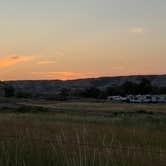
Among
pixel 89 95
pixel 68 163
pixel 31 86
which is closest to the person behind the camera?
pixel 68 163

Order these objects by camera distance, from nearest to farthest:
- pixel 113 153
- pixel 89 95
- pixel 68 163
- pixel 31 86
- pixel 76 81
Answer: pixel 68 163, pixel 113 153, pixel 89 95, pixel 31 86, pixel 76 81

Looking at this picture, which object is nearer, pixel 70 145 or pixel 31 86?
pixel 70 145

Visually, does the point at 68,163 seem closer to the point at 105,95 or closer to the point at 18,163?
the point at 18,163

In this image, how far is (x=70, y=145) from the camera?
29.2 ft

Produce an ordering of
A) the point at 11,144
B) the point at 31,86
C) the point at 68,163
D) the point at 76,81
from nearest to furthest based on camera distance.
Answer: the point at 68,163 < the point at 11,144 < the point at 31,86 < the point at 76,81

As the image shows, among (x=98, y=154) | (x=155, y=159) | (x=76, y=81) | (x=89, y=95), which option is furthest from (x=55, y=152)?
(x=76, y=81)

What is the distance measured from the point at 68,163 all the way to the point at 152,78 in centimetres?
19005

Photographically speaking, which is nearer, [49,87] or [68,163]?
[68,163]

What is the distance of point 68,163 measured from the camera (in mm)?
7703

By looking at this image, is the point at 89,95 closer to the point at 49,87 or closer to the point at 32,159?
the point at 49,87

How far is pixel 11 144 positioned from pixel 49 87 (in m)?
168

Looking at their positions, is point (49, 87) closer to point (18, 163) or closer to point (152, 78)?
point (152, 78)

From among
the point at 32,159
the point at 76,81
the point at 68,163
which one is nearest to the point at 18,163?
the point at 32,159

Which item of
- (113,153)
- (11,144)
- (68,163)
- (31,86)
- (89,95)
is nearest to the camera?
(68,163)
